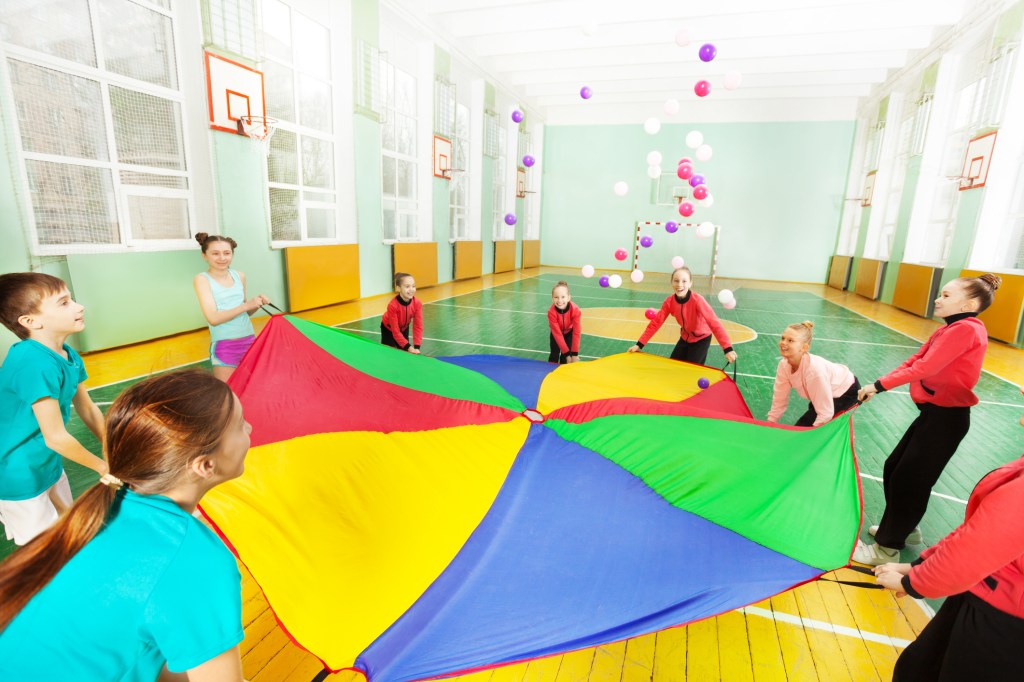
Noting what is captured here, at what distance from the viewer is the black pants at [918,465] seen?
6.17ft

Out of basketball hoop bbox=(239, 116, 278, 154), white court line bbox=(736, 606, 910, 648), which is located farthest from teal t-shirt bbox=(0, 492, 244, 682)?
basketball hoop bbox=(239, 116, 278, 154)

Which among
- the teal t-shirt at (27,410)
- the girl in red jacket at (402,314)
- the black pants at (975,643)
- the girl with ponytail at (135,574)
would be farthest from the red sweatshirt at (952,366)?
the girl in red jacket at (402,314)

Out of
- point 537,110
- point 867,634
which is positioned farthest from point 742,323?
point 537,110

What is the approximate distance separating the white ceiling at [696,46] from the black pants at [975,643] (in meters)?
6.20

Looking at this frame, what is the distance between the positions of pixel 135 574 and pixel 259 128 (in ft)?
19.8

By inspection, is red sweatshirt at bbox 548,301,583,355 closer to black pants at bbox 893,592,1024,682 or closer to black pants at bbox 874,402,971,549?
black pants at bbox 874,402,971,549

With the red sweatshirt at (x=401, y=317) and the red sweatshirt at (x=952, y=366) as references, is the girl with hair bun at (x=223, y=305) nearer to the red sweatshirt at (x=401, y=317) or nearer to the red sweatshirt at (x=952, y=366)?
the red sweatshirt at (x=401, y=317)

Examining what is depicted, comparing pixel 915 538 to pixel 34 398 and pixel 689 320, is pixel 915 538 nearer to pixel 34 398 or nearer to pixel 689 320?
pixel 689 320

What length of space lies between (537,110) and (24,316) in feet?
46.7

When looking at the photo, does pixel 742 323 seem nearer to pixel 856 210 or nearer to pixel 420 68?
pixel 420 68

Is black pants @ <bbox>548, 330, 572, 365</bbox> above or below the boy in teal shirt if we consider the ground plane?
below

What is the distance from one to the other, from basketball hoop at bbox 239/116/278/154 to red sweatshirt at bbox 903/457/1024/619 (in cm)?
643

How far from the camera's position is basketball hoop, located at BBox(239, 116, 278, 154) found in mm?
5469

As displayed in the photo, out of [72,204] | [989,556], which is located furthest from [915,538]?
[72,204]
